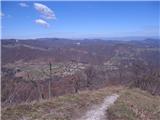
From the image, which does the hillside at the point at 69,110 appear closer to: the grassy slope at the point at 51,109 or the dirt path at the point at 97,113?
the grassy slope at the point at 51,109

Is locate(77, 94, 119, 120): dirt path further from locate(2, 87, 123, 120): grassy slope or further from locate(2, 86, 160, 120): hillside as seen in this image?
locate(2, 87, 123, 120): grassy slope

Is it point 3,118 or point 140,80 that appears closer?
point 3,118

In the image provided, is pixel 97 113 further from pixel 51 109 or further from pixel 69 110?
pixel 51 109

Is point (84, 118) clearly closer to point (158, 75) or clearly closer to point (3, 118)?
point (3, 118)

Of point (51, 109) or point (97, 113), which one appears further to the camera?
point (97, 113)

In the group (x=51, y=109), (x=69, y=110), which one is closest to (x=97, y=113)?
(x=69, y=110)

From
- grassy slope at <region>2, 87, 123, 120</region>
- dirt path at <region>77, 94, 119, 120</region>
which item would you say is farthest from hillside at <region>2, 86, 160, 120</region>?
dirt path at <region>77, 94, 119, 120</region>

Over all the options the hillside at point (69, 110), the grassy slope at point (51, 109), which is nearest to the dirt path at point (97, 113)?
the hillside at point (69, 110)

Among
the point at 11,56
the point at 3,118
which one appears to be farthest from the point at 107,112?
the point at 11,56

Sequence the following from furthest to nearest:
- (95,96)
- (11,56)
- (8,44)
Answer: (8,44) < (11,56) < (95,96)
